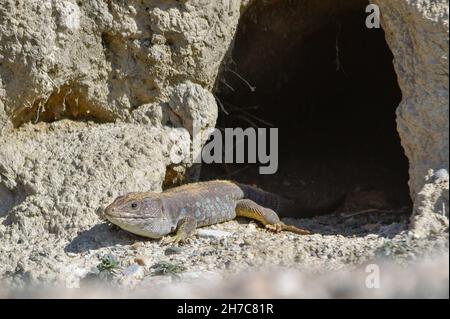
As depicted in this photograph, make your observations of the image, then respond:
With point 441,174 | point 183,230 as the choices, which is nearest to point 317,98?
point 183,230

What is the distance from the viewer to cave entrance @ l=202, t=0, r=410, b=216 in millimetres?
9828

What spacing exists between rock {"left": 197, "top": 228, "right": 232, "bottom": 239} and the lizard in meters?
0.09

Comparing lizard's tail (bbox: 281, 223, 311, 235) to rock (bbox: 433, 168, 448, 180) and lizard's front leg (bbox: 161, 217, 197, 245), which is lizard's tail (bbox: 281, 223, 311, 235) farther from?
rock (bbox: 433, 168, 448, 180)

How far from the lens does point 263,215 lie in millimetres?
8508

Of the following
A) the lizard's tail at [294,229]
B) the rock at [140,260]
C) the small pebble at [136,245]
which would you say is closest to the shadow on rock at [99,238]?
the small pebble at [136,245]

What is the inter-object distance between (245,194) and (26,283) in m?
2.87

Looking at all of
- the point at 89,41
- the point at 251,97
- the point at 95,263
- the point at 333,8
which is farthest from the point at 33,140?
the point at 333,8

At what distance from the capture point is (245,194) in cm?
905

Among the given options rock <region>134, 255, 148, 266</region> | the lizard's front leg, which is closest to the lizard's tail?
the lizard's front leg

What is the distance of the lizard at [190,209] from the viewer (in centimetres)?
766

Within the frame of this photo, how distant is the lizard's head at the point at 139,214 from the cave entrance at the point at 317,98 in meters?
2.01

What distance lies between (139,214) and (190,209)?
2.39 ft

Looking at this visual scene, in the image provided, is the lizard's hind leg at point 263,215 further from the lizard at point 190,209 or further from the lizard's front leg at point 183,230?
the lizard's front leg at point 183,230

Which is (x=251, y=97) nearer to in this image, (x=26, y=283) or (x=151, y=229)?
(x=151, y=229)
